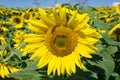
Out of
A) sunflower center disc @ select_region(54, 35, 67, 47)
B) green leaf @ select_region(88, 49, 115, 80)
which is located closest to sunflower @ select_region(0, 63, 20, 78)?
sunflower center disc @ select_region(54, 35, 67, 47)

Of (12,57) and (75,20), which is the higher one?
(75,20)

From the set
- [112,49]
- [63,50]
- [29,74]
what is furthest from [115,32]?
[29,74]

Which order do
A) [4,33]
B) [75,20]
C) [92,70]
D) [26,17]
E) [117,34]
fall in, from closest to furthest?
1. [75,20]
2. [92,70]
3. [117,34]
4. [4,33]
5. [26,17]

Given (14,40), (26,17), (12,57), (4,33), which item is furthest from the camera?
(26,17)

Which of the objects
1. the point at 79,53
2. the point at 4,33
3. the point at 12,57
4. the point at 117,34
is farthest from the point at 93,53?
the point at 4,33

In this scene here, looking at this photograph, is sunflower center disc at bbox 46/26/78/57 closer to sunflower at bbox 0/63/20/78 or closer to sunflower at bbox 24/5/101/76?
sunflower at bbox 24/5/101/76

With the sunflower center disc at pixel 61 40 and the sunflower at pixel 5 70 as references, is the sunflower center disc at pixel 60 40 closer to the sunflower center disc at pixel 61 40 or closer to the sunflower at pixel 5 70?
the sunflower center disc at pixel 61 40

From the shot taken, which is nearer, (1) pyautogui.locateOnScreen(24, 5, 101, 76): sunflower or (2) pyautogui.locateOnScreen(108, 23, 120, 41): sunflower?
(1) pyautogui.locateOnScreen(24, 5, 101, 76): sunflower

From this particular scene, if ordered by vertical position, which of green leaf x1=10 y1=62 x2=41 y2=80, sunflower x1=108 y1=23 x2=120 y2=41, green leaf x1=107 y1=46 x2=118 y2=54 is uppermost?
sunflower x1=108 y1=23 x2=120 y2=41

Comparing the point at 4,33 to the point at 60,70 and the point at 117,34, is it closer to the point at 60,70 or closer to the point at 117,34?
the point at 117,34
